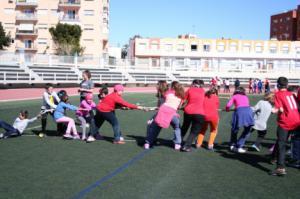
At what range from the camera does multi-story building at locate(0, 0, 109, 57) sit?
62.8 m

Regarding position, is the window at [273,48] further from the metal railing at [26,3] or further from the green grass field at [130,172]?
the green grass field at [130,172]

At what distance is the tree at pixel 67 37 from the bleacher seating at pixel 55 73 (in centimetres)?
1732

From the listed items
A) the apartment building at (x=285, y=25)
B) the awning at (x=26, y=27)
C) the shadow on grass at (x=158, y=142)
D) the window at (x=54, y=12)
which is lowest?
the shadow on grass at (x=158, y=142)

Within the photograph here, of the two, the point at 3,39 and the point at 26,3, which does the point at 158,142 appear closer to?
the point at 3,39

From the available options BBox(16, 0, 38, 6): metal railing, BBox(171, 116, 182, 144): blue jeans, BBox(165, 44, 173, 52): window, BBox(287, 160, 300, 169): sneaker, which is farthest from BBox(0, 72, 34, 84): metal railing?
BBox(165, 44, 173, 52): window

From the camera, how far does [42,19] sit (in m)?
63.6

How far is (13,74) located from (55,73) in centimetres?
445

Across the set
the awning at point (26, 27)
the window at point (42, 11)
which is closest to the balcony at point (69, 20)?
the window at point (42, 11)

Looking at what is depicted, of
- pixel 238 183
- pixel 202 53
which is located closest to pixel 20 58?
pixel 238 183

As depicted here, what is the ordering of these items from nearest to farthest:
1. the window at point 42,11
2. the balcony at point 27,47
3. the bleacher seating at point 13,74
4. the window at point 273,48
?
the bleacher seating at point 13,74
the balcony at point 27,47
the window at point 42,11
the window at point 273,48

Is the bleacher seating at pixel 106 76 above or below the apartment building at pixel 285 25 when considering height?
below

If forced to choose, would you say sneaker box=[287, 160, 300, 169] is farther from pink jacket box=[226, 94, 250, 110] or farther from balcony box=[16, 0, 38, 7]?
balcony box=[16, 0, 38, 7]

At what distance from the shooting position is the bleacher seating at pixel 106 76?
41281 mm

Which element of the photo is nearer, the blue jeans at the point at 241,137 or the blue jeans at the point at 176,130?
the blue jeans at the point at 241,137
